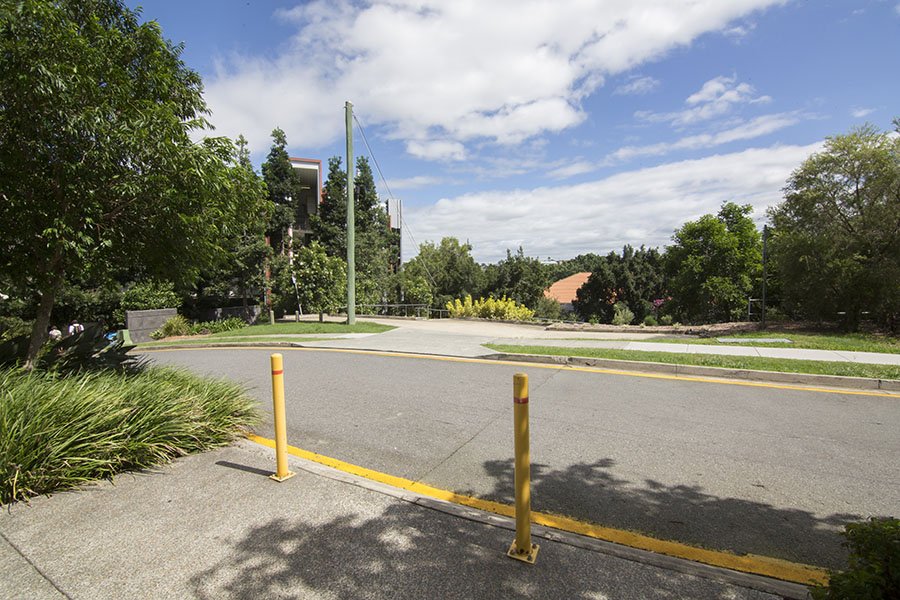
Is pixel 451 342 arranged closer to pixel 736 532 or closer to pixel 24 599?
pixel 736 532

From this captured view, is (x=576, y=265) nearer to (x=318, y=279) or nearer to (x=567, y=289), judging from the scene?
(x=567, y=289)

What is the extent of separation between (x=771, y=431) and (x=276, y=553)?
203 inches

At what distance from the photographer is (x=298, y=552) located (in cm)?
277

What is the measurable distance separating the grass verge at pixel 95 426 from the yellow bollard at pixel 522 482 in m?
3.29

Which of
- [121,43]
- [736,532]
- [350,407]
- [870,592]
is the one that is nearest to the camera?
[870,592]

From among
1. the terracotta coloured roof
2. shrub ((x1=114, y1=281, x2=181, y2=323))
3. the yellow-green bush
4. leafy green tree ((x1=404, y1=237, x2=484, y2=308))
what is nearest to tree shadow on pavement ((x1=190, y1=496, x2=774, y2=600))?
the yellow-green bush

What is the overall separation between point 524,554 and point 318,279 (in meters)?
18.5

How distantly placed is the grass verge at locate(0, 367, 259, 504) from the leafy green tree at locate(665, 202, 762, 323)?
31.6 metres

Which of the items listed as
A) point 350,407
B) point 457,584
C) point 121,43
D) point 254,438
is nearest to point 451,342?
point 350,407

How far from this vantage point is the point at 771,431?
500 centimetres

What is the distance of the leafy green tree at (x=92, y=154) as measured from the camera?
4.57 metres

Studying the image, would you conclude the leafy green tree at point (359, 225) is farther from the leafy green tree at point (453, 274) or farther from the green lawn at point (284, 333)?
the green lawn at point (284, 333)

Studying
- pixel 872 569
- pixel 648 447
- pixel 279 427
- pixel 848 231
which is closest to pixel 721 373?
pixel 648 447

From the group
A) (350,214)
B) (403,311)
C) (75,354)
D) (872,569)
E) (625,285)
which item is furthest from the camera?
(625,285)
